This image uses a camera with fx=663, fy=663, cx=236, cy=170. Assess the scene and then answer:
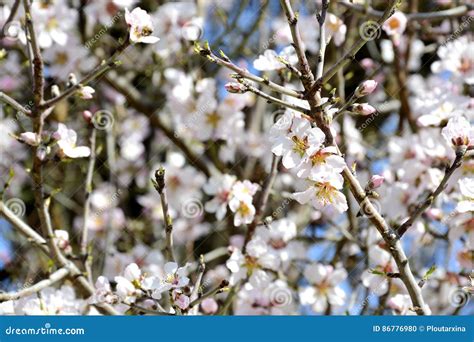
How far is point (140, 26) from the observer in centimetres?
202

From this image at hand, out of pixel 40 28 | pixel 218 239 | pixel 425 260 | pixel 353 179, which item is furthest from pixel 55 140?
pixel 425 260

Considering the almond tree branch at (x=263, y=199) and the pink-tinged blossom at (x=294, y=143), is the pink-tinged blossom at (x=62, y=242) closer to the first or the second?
the almond tree branch at (x=263, y=199)

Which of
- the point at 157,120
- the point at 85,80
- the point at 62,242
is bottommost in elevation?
the point at 62,242

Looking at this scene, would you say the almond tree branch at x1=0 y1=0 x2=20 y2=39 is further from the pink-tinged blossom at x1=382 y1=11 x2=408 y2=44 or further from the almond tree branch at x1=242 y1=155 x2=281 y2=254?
the pink-tinged blossom at x1=382 y1=11 x2=408 y2=44

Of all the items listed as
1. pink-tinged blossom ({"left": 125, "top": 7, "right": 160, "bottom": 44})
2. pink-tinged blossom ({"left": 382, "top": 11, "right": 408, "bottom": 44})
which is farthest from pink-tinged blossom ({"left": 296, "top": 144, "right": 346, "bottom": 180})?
pink-tinged blossom ({"left": 382, "top": 11, "right": 408, "bottom": 44})

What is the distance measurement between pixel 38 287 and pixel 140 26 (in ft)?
2.78

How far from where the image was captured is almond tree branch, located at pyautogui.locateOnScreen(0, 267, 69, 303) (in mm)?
1848

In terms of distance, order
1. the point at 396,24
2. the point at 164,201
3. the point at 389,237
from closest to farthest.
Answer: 1. the point at 389,237
2. the point at 164,201
3. the point at 396,24

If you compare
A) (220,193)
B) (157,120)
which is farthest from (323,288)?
(157,120)

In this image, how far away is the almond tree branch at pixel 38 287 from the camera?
1848 mm

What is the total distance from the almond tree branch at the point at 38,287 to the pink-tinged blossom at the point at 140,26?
797 millimetres

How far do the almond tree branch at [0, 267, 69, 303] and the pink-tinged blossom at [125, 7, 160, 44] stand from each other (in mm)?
797

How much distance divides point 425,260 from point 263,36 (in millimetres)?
1769

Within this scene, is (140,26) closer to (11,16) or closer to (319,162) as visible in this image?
(11,16)
